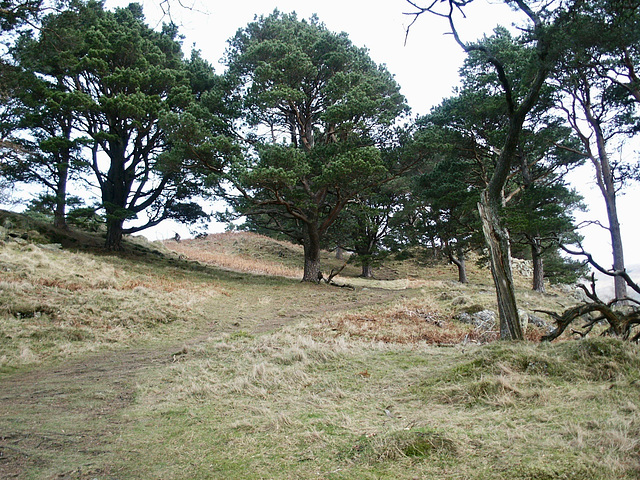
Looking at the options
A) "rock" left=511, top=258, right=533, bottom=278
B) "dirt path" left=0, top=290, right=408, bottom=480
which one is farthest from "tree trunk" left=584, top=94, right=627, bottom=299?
"rock" left=511, top=258, right=533, bottom=278

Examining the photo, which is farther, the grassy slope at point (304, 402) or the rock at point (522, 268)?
the rock at point (522, 268)

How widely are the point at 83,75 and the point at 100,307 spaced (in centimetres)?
1485

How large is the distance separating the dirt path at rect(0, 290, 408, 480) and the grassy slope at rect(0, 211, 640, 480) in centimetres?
2

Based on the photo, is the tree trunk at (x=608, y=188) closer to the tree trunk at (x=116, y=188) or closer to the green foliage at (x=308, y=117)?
the green foliage at (x=308, y=117)

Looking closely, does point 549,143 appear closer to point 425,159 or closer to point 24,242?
point 425,159

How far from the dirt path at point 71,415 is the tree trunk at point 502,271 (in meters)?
4.55

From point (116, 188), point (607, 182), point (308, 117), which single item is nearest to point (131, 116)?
point (116, 188)

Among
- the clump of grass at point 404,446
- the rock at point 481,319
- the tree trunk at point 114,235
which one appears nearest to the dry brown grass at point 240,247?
the tree trunk at point 114,235

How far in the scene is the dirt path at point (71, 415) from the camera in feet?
9.63

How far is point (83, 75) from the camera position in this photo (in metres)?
18.7

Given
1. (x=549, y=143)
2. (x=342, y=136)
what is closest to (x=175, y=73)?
(x=342, y=136)

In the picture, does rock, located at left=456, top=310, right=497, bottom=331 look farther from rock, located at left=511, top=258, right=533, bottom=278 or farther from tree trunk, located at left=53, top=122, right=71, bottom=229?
rock, located at left=511, top=258, right=533, bottom=278

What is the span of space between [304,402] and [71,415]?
232cm

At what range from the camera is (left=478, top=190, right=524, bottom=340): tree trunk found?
5230mm
